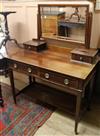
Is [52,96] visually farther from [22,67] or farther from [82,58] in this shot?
[82,58]

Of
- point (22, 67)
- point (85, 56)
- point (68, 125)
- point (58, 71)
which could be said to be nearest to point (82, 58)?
point (85, 56)

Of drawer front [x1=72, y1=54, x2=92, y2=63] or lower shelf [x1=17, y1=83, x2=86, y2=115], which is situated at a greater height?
drawer front [x1=72, y1=54, x2=92, y2=63]

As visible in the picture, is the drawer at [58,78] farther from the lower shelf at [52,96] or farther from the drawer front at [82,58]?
the lower shelf at [52,96]

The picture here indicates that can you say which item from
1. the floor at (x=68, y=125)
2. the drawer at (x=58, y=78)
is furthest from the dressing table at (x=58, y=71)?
the floor at (x=68, y=125)

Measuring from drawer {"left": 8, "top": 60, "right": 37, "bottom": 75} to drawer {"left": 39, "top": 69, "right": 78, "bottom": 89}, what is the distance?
0.11 metres

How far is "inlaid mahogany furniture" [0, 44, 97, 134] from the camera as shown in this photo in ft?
4.43

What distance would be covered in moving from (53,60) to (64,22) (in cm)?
49

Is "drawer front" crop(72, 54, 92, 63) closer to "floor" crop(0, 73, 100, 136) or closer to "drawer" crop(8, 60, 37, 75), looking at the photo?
"drawer" crop(8, 60, 37, 75)

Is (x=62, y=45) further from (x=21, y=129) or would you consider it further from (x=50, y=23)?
(x=21, y=129)

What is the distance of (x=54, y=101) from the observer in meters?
1.83

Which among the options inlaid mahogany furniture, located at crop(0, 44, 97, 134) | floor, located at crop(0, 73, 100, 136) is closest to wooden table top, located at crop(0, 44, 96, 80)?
inlaid mahogany furniture, located at crop(0, 44, 97, 134)

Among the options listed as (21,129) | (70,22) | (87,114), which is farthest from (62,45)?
(21,129)

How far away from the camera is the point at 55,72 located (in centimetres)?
140

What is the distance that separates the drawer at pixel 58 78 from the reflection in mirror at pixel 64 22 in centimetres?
54
